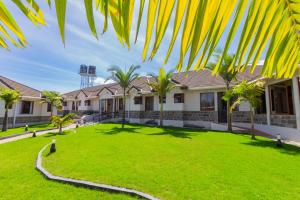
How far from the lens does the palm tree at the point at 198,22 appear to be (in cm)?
43

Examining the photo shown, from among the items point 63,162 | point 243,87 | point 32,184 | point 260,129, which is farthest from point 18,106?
point 260,129

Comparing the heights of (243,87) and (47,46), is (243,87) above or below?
above

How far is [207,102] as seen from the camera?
755 inches

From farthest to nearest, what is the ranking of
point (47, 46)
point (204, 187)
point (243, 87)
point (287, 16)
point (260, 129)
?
1. point (260, 129)
2. point (243, 87)
3. point (204, 187)
4. point (47, 46)
5. point (287, 16)

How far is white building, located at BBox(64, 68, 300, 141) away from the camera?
1222cm

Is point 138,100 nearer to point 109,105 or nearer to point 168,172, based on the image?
point 109,105

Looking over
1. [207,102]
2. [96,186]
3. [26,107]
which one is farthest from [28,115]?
[96,186]

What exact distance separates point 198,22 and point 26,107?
2892cm

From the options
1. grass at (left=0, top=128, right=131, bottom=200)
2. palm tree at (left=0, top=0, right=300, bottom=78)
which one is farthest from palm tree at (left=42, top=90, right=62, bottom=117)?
palm tree at (left=0, top=0, right=300, bottom=78)

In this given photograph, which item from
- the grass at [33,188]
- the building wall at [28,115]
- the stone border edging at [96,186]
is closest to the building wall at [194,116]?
the building wall at [28,115]

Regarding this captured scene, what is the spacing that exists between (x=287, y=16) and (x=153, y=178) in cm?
536

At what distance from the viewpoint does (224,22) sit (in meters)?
0.48

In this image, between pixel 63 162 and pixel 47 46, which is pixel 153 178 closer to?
pixel 63 162

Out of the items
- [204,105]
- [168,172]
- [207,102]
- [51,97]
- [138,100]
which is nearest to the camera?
[168,172]
